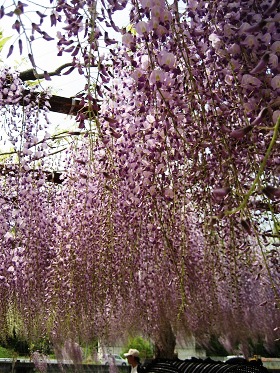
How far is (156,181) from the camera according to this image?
2598 millimetres

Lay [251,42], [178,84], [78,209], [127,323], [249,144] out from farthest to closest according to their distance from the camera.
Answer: [127,323] → [78,209] → [178,84] → [249,144] → [251,42]

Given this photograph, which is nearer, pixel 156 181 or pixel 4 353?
pixel 156 181

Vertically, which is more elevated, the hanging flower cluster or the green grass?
the hanging flower cluster

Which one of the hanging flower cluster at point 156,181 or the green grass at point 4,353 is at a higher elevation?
the hanging flower cluster at point 156,181

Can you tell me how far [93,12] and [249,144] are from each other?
2.36 feet

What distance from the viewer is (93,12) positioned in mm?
1715

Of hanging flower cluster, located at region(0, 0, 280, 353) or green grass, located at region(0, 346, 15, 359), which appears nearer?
hanging flower cluster, located at region(0, 0, 280, 353)

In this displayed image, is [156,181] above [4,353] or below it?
above

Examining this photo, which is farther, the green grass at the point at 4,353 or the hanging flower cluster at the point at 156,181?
the green grass at the point at 4,353

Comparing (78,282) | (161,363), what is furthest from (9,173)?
(161,363)

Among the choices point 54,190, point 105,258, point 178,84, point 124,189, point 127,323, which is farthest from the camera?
point 127,323

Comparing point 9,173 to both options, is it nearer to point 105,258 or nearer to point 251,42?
point 105,258

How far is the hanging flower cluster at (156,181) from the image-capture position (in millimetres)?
1682

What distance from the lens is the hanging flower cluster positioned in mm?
1682
